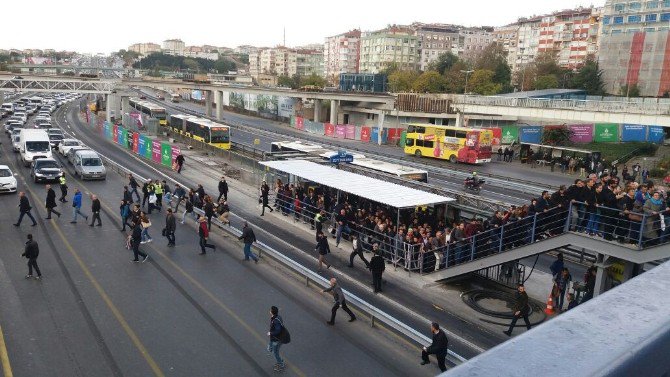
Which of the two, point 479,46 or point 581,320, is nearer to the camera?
point 581,320

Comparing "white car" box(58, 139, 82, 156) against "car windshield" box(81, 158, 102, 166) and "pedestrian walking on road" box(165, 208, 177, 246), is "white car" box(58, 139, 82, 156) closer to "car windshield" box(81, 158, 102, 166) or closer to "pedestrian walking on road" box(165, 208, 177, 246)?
"car windshield" box(81, 158, 102, 166)

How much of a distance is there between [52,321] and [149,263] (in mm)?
5131

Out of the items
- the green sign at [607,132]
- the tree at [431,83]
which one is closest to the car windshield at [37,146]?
the green sign at [607,132]

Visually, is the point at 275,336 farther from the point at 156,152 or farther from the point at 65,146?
the point at 65,146

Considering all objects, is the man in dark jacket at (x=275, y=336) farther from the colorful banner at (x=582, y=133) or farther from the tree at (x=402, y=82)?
the tree at (x=402, y=82)

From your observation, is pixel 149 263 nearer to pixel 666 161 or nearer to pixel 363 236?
pixel 363 236

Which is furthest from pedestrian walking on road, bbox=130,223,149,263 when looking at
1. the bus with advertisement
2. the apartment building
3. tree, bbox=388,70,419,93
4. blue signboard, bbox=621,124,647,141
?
the apartment building

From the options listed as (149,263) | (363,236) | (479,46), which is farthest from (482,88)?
(479,46)

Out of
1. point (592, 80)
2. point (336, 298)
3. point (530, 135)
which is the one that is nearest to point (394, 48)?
point (592, 80)

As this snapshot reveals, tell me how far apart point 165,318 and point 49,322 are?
8.70ft

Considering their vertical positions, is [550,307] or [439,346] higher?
[439,346]

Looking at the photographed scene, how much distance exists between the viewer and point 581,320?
1774 mm

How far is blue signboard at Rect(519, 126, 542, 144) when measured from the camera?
5484 centimetres

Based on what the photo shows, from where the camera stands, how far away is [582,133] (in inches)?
2211
